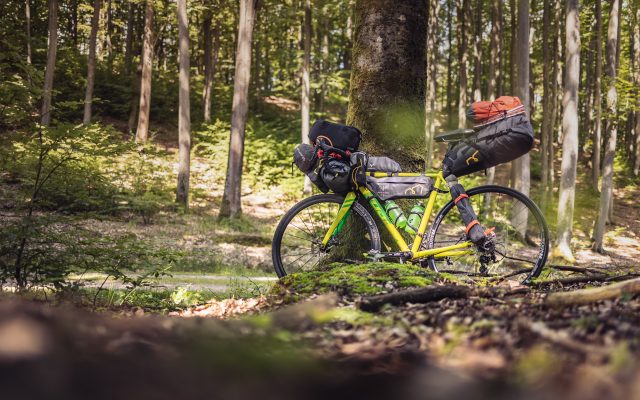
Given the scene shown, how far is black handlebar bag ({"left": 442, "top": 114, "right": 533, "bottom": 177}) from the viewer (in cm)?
430

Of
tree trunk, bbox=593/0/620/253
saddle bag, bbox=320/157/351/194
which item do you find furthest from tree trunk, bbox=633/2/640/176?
saddle bag, bbox=320/157/351/194

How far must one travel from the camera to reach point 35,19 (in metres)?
32.6

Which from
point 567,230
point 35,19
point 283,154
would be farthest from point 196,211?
point 35,19

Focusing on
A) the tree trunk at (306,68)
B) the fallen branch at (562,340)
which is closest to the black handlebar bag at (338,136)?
the fallen branch at (562,340)

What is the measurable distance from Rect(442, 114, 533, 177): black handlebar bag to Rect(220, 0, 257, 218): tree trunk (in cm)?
1255

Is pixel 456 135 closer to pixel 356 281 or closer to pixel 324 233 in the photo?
pixel 324 233

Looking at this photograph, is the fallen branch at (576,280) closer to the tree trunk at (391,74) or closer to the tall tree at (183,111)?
the tree trunk at (391,74)

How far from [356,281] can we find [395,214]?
1.37 m

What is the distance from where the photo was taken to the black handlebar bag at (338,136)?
4.46 meters

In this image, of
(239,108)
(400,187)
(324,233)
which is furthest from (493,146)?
(239,108)

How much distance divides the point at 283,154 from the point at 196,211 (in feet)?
27.7

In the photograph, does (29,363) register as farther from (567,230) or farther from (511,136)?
(567,230)

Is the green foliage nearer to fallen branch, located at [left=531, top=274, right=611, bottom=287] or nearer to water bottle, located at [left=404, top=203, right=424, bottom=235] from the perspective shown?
water bottle, located at [left=404, top=203, right=424, bottom=235]

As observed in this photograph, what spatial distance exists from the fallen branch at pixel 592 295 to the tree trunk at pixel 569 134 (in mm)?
14444
